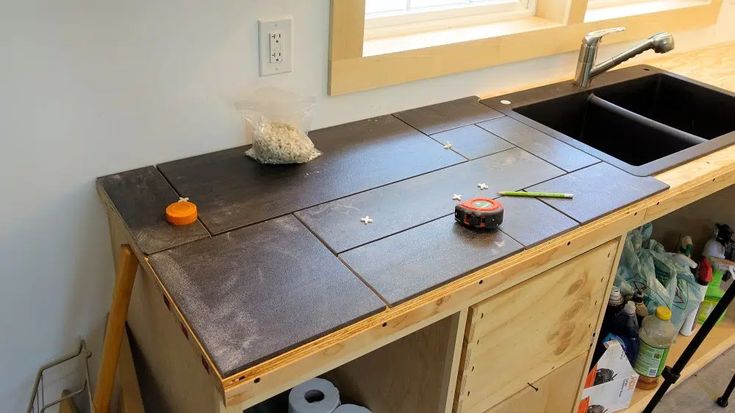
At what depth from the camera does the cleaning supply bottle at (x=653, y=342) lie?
172cm

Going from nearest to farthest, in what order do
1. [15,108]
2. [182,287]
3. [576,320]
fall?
1. [182,287]
2. [15,108]
3. [576,320]

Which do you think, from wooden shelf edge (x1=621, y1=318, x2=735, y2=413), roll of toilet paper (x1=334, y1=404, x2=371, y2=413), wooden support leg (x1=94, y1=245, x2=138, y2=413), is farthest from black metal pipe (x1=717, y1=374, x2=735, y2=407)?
wooden support leg (x1=94, y1=245, x2=138, y2=413)

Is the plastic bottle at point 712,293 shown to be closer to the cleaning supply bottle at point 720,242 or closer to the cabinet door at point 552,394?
the cleaning supply bottle at point 720,242

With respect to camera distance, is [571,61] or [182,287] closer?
[182,287]

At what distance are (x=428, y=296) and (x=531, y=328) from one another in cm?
36

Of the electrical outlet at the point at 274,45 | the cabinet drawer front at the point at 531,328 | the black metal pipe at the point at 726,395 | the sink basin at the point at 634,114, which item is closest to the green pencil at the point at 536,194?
the cabinet drawer front at the point at 531,328

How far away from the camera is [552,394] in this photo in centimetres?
147

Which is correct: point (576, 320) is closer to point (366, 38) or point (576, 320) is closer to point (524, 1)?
point (366, 38)

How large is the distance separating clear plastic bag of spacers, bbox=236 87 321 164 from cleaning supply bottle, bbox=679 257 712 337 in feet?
4.23

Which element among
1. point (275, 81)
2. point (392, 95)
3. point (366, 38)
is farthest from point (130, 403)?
point (366, 38)

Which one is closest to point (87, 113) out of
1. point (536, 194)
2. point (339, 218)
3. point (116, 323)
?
point (116, 323)

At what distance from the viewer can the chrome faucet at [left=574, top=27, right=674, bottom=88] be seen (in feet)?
5.75

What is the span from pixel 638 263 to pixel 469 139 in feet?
2.30

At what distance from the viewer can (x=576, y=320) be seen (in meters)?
1.35
